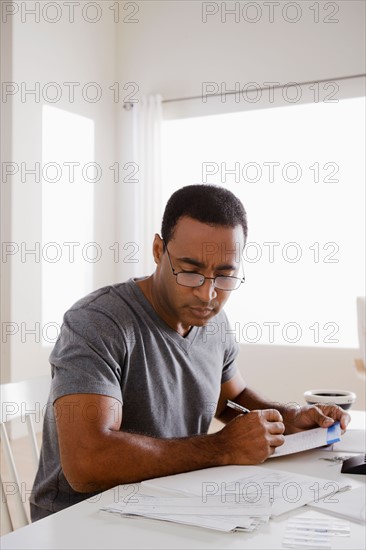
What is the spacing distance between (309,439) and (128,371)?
0.41 meters

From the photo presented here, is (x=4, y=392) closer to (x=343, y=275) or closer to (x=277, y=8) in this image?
(x=343, y=275)

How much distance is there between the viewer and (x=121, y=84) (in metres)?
5.38

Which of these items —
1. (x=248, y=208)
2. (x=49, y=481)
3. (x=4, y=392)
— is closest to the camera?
(x=49, y=481)

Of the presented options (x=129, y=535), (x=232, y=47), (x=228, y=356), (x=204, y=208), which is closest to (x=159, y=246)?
(x=204, y=208)

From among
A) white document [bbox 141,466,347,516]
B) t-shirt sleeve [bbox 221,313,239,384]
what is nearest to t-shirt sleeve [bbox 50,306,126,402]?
white document [bbox 141,466,347,516]

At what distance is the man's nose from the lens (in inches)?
59.4

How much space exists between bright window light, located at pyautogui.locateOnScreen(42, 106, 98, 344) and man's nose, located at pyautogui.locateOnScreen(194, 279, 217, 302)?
323 centimetres

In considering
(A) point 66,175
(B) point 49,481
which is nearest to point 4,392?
(B) point 49,481

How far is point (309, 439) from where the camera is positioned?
1.48m

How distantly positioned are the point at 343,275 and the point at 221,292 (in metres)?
3.34

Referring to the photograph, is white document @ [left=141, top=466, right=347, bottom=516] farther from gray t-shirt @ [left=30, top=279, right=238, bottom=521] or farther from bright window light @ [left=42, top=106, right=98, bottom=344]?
bright window light @ [left=42, top=106, right=98, bottom=344]

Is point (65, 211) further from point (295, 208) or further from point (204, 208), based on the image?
point (204, 208)

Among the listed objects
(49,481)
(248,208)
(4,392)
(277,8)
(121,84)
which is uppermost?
(277,8)

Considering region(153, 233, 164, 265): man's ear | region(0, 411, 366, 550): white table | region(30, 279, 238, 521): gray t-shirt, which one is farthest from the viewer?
region(153, 233, 164, 265): man's ear
